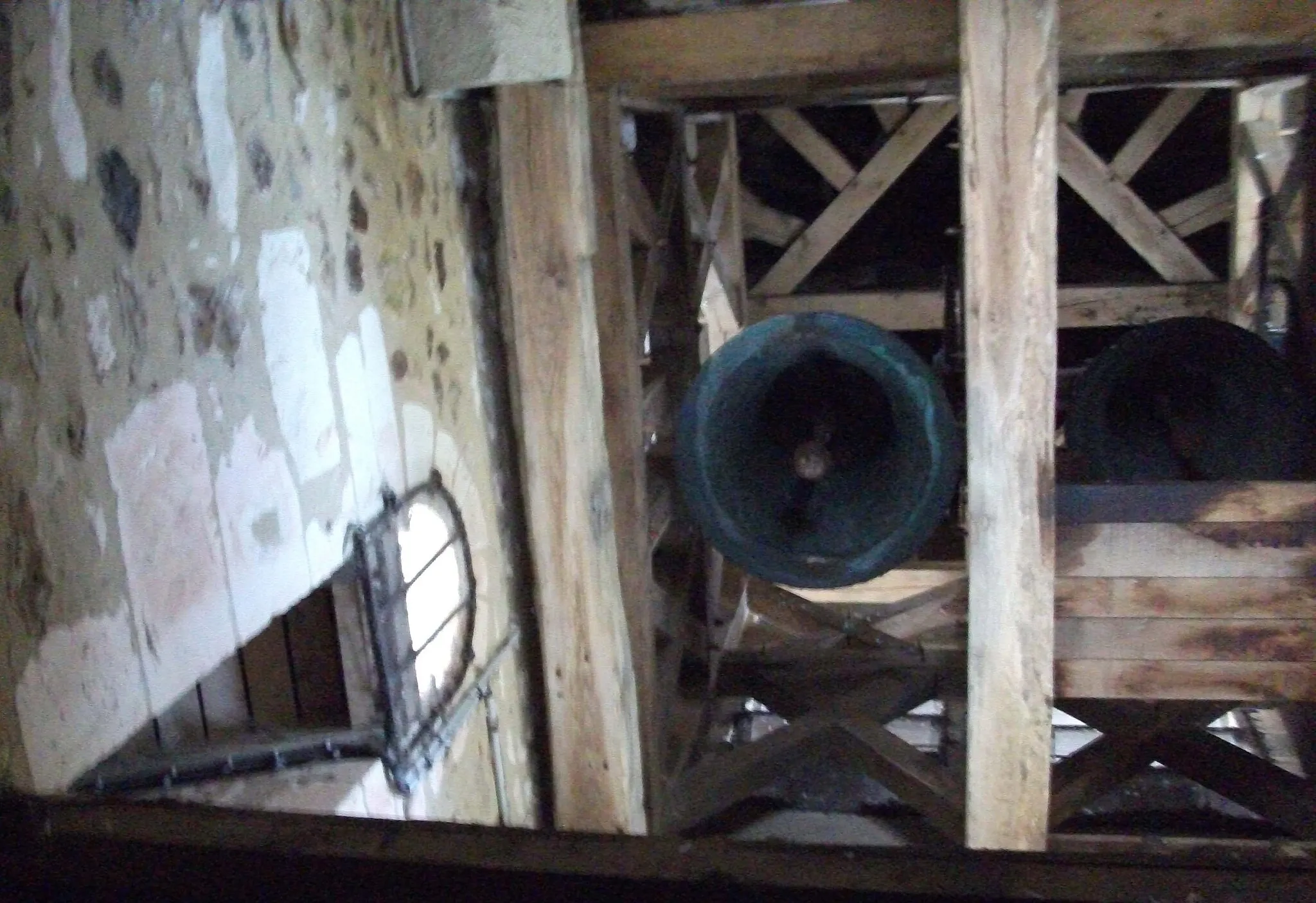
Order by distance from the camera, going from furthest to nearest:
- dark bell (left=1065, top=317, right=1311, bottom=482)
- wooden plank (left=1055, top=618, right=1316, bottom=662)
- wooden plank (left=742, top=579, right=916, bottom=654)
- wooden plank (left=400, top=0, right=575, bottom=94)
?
wooden plank (left=742, top=579, right=916, bottom=654) → dark bell (left=1065, top=317, right=1311, bottom=482) → wooden plank (left=1055, top=618, right=1316, bottom=662) → wooden plank (left=400, top=0, right=575, bottom=94)

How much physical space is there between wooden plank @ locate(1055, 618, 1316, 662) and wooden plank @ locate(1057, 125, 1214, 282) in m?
2.93

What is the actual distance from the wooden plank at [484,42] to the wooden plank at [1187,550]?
150cm

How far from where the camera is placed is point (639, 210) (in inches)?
112

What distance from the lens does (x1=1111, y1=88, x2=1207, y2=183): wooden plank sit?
15.6 feet

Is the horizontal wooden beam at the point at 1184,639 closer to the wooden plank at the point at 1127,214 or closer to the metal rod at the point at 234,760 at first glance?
the metal rod at the point at 234,760

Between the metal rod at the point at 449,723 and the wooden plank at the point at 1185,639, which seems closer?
the metal rod at the point at 449,723

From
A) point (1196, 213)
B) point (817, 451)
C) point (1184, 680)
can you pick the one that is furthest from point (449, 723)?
point (1196, 213)

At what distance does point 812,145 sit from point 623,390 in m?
2.88

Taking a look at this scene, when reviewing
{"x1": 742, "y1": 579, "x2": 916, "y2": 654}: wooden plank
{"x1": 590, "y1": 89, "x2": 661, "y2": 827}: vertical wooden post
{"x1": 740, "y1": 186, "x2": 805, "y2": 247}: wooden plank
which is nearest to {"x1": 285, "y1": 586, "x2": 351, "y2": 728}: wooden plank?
{"x1": 590, "y1": 89, "x2": 661, "y2": 827}: vertical wooden post

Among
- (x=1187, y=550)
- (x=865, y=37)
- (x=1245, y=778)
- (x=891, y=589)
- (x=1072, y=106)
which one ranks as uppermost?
(x=865, y=37)

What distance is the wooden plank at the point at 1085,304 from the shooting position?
16.2ft

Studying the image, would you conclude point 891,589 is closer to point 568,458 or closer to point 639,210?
point 639,210

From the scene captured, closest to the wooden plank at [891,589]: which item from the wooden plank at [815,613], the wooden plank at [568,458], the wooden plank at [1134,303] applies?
the wooden plank at [815,613]

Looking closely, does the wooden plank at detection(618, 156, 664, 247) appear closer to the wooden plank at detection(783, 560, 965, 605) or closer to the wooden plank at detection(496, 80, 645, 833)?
the wooden plank at detection(496, 80, 645, 833)
